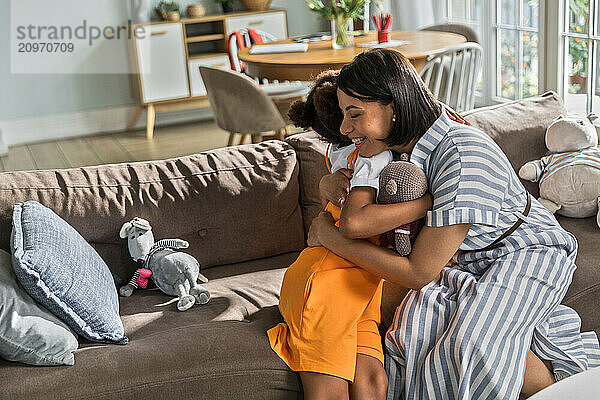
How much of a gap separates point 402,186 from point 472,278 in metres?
0.32

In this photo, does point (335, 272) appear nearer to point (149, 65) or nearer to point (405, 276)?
point (405, 276)

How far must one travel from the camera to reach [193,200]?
2.07 meters

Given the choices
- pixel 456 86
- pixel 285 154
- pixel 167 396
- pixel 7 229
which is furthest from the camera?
pixel 456 86

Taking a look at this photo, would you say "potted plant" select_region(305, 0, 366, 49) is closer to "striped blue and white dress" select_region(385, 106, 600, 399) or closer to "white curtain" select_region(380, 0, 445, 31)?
"white curtain" select_region(380, 0, 445, 31)

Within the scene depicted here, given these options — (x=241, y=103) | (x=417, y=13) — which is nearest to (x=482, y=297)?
(x=241, y=103)

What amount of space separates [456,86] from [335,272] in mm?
2400

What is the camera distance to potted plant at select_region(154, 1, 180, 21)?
5625mm

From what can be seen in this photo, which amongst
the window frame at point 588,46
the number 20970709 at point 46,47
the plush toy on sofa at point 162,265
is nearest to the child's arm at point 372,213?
the plush toy on sofa at point 162,265

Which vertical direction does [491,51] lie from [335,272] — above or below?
above

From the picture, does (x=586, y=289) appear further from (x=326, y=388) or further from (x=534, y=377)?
(x=326, y=388)

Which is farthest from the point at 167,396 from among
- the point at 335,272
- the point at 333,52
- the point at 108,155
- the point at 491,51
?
the point at 491,51

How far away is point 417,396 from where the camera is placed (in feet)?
4.99

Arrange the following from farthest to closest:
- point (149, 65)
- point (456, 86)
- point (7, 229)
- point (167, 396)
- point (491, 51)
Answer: point (149, 65)
point (491, 51)
point (456, 86)
point (7, 229)
point (167, 396)

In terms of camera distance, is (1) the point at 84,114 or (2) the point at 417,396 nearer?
(2) the point at 417,396
